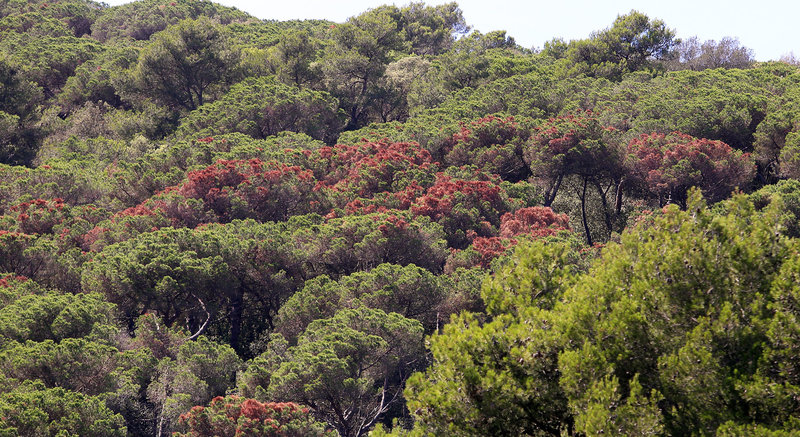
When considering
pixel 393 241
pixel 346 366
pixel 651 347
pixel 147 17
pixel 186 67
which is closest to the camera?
pixel 651 347

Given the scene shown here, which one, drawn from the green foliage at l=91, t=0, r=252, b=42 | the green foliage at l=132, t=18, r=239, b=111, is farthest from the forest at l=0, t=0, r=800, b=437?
the green foliage at l=91, t=0, r=252, b=42

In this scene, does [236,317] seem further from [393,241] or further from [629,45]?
[629,45]

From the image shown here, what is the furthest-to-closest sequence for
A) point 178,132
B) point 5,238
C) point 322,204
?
point 178,132, point 322,204, point 5,238

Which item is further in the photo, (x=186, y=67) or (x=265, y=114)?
(x=186, y=67)

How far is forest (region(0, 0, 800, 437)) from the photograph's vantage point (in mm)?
9891

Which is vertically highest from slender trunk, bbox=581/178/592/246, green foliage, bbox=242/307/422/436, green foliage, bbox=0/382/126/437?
slender trunk, bbox=581/178/592/246

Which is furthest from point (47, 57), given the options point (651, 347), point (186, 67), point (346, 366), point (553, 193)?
point (651, 347)

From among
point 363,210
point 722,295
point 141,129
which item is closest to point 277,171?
point 363,210

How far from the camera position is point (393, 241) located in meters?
27.2

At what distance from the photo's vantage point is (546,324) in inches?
425

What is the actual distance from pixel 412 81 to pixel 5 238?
32435 millimetres

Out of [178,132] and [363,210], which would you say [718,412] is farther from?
[178,132]

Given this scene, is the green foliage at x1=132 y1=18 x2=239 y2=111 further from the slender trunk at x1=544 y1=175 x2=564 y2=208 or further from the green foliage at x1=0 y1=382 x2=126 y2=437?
the green foliage at x1=0 y1=382 x2=126 y2=437

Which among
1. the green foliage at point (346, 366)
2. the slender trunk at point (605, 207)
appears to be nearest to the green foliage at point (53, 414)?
the green foliage at point (346, 366)
